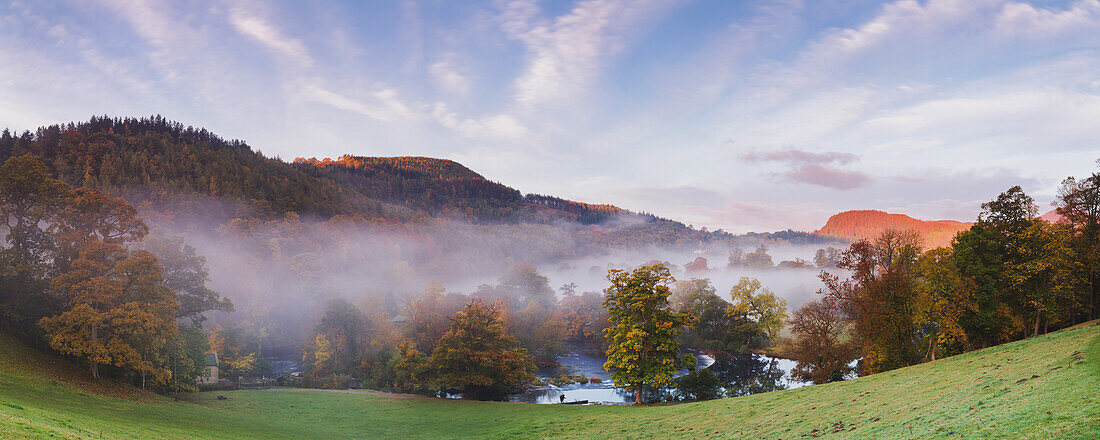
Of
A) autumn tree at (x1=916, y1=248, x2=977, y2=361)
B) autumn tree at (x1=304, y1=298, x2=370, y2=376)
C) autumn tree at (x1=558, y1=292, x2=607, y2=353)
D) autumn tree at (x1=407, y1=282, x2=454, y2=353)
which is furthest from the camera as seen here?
autumn tree at (x1=558, y1=292, x2=607, y2=353)

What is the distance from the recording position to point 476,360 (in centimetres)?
5084

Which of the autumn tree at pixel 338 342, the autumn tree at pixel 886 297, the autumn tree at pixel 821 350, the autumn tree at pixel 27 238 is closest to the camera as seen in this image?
the autumn tree at pixel 27 238

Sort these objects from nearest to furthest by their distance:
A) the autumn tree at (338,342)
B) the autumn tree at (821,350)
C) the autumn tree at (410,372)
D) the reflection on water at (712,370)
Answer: the autumn tree at (821,350)
the reflection on water at (712,370)
the autumn tree at (410,372)
the autumn tree at (338,342)

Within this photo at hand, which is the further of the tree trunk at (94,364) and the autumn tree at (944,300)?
the autumn tree at (944,300)

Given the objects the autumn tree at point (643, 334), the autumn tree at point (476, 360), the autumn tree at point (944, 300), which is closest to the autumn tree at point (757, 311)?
the autumn tree at point (944, 300)

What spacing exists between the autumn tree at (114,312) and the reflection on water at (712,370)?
32.6 metres

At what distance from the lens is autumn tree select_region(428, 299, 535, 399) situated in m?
50.2

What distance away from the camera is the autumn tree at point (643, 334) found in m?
41.5

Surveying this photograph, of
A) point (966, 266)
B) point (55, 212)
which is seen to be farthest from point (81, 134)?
point (966, 266)

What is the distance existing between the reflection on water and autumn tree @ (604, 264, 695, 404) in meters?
6.78

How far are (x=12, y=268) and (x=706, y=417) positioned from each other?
4572 centimetres

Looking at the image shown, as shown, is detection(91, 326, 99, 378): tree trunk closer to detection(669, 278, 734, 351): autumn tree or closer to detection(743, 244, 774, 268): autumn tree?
detection(669, 278, 734, 351): autumn tree

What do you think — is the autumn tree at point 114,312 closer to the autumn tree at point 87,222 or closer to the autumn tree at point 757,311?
the autumn tree at point 87,222

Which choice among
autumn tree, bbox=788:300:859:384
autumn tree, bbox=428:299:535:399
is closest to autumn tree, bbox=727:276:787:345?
autumn tree, bbox=788:300:859:384
